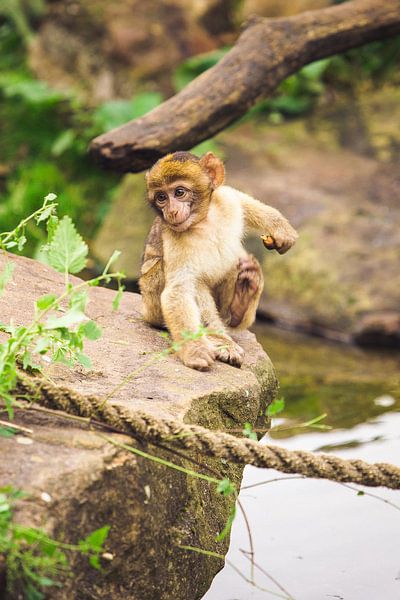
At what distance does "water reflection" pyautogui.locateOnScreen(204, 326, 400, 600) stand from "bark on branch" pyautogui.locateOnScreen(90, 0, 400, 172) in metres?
2.02

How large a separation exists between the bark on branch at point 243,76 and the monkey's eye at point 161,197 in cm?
90

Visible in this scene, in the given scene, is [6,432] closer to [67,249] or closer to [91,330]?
[91,330]

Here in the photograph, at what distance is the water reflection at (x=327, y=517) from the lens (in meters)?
4.18

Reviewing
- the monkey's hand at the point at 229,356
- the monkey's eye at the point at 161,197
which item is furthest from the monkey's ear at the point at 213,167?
the monkey's hand at the point at 229,356

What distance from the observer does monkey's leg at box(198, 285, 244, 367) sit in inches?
183

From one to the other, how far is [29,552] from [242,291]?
2565 millimetres

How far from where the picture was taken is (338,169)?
1001cm

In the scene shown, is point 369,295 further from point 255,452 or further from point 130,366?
point 255,452

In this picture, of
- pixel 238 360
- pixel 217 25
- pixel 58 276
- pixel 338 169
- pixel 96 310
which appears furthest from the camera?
Result: pixel 217 25

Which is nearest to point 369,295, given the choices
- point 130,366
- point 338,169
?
point 338,169

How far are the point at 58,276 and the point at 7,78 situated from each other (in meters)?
7.25

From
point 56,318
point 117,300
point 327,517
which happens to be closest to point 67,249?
point 56,318

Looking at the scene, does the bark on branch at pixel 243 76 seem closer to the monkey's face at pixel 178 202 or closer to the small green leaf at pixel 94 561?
the monkey's face at pixel 178 202

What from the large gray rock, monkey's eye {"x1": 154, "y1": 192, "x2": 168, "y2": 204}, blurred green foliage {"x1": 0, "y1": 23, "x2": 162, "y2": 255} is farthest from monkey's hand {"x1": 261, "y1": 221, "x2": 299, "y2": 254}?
blurred green foliage {"x1": 0, "y1": 23, "x2": 162, "y2": 255}
